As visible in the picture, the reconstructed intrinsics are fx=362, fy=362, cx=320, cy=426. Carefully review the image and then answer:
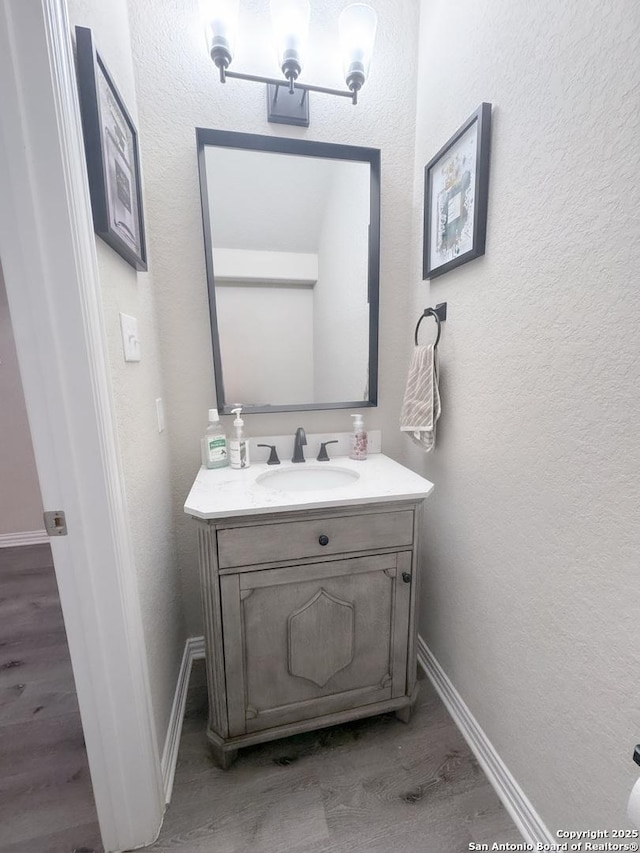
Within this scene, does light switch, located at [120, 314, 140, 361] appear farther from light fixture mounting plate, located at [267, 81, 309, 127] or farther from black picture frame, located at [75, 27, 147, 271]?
light fixture mounting plate, located at [267, 81, 309, 127]

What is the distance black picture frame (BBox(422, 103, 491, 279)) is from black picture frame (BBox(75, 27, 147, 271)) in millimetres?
916

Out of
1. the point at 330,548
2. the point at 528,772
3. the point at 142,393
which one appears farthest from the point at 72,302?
the point at 528,772

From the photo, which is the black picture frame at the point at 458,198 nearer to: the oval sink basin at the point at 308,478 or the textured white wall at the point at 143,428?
the oval sink basin at the point at 308,478

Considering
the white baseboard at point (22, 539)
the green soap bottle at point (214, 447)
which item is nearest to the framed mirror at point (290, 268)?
the green soap bottle at point (214, 447)

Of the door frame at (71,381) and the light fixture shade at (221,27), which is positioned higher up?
the light fixture shade at (221,27)

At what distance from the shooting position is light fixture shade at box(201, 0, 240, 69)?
104cm

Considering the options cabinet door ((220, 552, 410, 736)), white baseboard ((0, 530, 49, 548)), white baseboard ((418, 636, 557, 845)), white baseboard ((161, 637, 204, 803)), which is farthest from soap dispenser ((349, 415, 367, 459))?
white baseboard ((0, 530, 49, 548))

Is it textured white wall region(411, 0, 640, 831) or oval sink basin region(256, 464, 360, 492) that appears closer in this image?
textured white wall region(411, 0, 640, 831)

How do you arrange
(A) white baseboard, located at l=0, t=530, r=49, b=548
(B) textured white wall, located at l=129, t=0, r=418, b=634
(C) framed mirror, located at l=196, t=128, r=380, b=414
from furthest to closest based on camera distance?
(A) white baseboard, located at l=0, t=530, r=49, b=548 < (C) framed mirror, located at l=196, t=128, r=380, b=414 < (B) textured white wall, located at l=129, t=0, r=418, b=634

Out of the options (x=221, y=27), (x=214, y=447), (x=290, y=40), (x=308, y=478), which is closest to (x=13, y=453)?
(x=214, y=447)

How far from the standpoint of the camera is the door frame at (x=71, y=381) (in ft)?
1.98

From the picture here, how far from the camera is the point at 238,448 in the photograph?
4.26 feet

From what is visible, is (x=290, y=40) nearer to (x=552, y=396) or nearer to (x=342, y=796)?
(x=552, y=396)

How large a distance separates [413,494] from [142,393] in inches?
33.1
